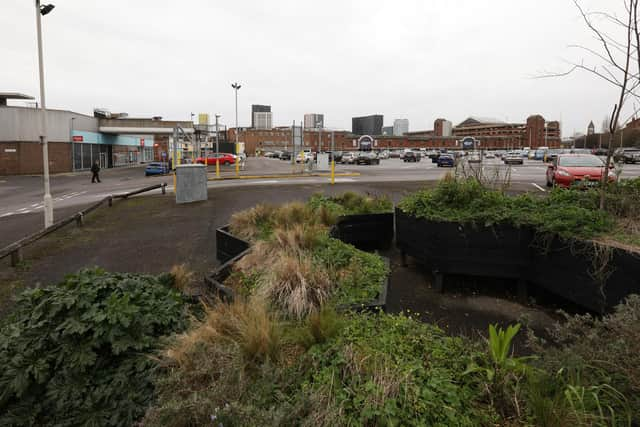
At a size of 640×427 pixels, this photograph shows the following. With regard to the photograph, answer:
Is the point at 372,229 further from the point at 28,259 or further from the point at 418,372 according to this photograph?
the point at 28,259

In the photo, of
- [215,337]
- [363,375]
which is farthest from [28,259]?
[363,375]

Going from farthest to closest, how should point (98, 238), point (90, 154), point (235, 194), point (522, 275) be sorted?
point (90, 154), point (235, 194), point (98, 238), point (522, 275)

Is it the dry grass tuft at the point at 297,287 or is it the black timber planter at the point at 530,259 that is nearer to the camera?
the dry grass tuft at the point at 297,287

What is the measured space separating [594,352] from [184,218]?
36.3 feet

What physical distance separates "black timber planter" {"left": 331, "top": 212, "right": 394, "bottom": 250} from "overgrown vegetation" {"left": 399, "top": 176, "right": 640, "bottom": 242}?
2.29 ft

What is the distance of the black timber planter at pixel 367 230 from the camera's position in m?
7.31

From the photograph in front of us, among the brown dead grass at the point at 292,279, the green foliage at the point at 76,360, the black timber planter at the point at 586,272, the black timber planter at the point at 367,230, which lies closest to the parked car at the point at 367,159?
the black timber planter at the point at 367,230

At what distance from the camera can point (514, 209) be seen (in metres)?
5.88

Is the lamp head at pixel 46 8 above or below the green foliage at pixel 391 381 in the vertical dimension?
above

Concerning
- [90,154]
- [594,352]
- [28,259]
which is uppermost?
[90,154]

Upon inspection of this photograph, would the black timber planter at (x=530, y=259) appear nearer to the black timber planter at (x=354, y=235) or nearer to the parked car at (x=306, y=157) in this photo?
the black timber planter at (x=354, y=235)

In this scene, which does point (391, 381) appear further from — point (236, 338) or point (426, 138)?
point (426, 138)

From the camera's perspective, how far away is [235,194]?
1762 centimetres

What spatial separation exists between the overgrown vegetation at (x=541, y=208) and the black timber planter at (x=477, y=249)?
0.44ft
